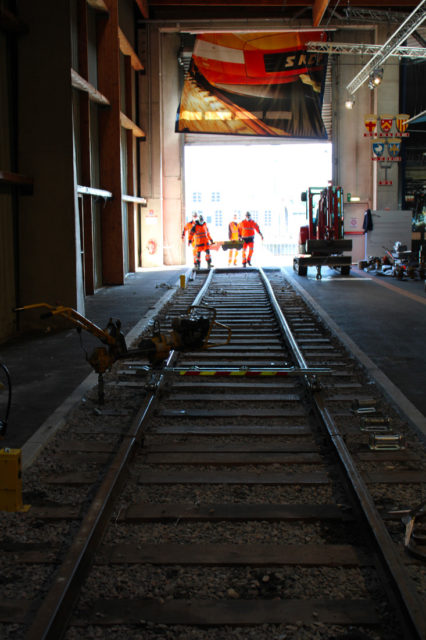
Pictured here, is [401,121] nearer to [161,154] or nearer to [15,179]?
[161,154]

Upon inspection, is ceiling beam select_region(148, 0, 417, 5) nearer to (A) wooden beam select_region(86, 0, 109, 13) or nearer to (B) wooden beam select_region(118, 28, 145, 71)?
(B) wooden beam select_region(118, 28, 145, 71)

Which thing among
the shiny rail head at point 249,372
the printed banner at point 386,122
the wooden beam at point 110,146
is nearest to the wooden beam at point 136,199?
the wooden beam at point 110,146

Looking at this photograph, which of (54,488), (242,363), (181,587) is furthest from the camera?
(242,363)

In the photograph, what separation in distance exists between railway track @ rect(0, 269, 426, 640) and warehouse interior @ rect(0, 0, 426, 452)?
430 centimetres

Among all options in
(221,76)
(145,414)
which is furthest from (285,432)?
(221,76)

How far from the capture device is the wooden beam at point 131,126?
21058 mm

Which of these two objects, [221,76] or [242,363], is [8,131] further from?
[221,76]

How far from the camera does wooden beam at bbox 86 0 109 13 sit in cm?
1695

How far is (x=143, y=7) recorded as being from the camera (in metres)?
23.6

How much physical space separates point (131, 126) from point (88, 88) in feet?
24.0

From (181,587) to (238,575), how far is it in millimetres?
305

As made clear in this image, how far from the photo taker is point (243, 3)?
24453 millimetres

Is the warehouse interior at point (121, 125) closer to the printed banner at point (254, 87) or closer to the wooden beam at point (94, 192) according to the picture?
the wooden beam at point (94, 192)

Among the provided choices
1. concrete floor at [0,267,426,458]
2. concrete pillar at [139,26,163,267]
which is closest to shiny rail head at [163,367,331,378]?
concrete floor at [0,267,426,458]
